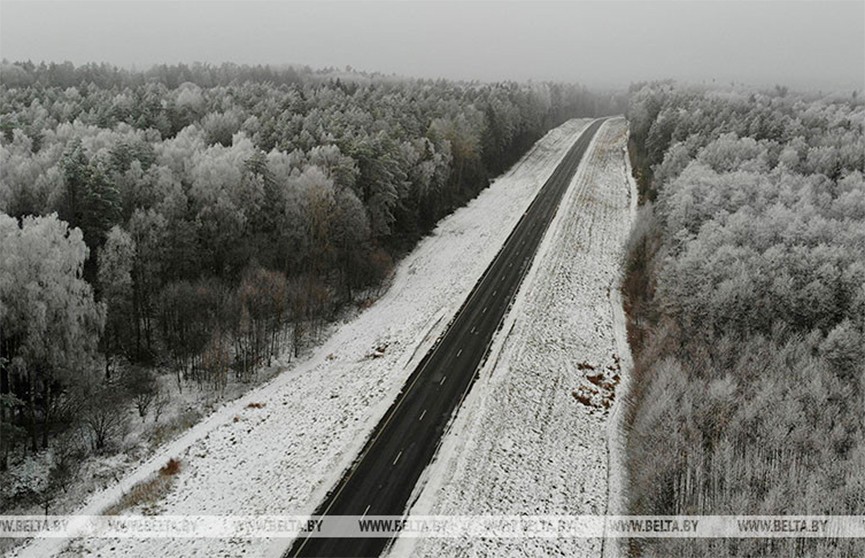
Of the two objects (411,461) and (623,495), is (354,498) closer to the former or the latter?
(411,461)

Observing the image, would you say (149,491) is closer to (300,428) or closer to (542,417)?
(300,428)

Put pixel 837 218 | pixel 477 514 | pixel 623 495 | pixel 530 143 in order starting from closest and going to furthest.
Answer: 1. pixel 477 514
2. pixel 623 495
3. pixel 837 218
4. pixel 530 143

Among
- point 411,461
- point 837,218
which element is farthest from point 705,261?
point 411,461

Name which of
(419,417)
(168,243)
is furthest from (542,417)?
(168,243)

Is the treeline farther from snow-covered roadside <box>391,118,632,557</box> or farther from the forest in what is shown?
the forest

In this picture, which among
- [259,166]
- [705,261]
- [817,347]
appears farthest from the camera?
[259,166]

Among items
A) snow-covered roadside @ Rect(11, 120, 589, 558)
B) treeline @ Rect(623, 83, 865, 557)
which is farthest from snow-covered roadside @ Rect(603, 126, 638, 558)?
snow-covered roadside @ Rect(11, 120, 589, 558)

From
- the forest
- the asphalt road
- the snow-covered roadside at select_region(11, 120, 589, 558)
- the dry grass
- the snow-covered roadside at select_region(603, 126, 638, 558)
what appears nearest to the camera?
the dry grass
